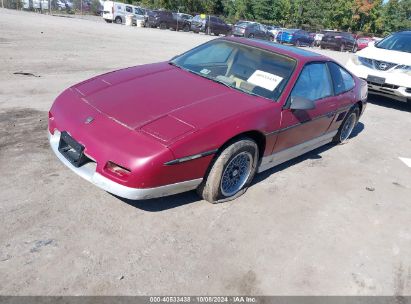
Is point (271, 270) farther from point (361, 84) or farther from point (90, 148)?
point (361, 84)

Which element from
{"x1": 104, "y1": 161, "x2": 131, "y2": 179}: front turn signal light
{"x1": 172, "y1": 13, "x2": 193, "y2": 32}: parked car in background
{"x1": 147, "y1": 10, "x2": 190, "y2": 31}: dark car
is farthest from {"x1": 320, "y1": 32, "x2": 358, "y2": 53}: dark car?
{"x1": 104, "y1": 161, "x2": 131, "y2": 179}: front turn signal light

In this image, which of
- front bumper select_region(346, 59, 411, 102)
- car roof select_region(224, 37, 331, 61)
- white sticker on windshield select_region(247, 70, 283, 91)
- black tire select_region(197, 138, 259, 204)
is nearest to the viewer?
black tire select_region(197, 138, 259, 204)

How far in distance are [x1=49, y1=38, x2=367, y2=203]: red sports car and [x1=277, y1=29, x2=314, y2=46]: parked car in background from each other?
29987mm

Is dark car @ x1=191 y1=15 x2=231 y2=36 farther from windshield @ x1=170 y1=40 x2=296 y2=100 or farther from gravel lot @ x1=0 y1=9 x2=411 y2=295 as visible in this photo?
gravel lot @ x1=0 y1=9 x2=411 y2=295

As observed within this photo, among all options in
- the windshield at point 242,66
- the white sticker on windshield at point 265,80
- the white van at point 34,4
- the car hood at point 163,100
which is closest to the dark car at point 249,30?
the white van at point 34,4

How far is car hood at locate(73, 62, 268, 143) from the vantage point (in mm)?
3350

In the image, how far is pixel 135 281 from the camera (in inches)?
107

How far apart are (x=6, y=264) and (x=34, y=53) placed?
9.49 m

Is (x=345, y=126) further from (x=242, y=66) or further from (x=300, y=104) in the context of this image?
(x=242, y=66)

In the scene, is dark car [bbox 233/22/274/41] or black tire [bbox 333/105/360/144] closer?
black tire [bbox 333/105/360/144]

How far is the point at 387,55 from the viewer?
8578 mm

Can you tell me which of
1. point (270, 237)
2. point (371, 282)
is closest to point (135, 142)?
point (270, 237)

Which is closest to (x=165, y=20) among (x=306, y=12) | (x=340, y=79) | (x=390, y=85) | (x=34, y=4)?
(x=34, y=4)

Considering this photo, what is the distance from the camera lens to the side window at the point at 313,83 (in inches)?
170
